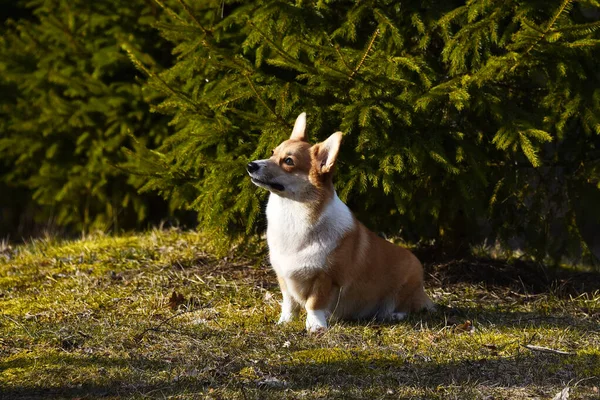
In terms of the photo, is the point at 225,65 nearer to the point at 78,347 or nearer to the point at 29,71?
the point at 78,347

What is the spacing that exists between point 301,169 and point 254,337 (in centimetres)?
102

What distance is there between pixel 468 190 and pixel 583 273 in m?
2.01

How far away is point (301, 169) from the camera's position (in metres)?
4.92

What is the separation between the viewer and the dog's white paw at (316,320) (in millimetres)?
4902

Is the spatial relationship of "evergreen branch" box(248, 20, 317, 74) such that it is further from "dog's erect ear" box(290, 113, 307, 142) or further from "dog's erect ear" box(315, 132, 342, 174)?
"dog's erect ear" box(315, 132, 342, 174)

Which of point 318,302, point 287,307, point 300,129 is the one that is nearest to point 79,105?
point 300,129

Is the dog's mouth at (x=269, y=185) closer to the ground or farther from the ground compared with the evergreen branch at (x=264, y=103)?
closer to the ground

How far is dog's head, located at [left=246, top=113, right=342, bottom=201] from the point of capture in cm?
484

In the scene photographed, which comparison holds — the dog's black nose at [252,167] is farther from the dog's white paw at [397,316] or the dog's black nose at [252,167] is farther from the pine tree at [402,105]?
the dog's white paw at [397,316]

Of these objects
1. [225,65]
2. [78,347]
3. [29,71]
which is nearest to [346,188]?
[225,65]

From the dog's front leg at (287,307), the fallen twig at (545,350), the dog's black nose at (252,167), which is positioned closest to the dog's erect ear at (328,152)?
the dog's black nose at (252,167)

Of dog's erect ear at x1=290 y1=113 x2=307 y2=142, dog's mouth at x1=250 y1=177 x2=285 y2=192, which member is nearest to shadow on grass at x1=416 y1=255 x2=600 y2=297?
dog's erect ear at x1=290 y1=113 x2=307 y2=142

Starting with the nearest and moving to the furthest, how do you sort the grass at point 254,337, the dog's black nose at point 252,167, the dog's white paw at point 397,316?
the grass at point 254,337 < the dog's black nose at point 252,167 < the dog's white paw at point 397,316

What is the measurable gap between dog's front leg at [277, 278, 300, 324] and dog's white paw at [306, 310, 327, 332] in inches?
9.6
